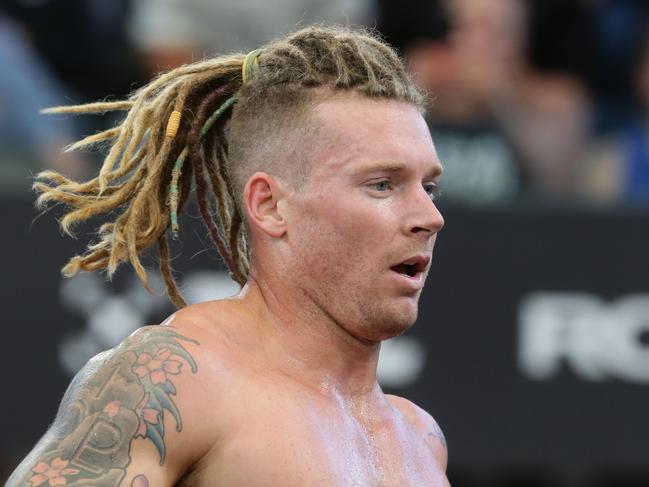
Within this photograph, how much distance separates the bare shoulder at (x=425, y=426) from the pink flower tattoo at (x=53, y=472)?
1199 mm

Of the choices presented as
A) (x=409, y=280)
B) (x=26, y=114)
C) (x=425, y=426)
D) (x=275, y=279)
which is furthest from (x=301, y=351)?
(x=26, y=114)

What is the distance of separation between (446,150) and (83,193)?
4138 mm

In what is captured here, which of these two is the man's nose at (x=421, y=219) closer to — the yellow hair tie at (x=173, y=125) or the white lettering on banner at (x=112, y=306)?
the yellow hair tie at (x=173, y=125)

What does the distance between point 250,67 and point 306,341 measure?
0.80m

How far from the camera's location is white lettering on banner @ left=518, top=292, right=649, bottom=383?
7.07 metres

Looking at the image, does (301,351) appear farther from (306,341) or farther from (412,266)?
Result: (412,266)

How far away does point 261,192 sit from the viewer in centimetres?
378

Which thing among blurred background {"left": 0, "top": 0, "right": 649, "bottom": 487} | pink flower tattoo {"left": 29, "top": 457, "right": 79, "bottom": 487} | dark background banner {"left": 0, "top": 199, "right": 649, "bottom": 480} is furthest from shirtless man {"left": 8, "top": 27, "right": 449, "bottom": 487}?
dark background banner {"left": 0, "top": 199, "right": 649, "bottom": 480}

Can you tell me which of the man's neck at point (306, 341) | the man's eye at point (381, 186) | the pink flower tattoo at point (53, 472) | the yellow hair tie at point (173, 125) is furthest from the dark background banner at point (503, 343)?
the pink flower tattoo at point (53, 472)

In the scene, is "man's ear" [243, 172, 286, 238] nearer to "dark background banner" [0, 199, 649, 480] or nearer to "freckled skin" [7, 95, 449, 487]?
"freckled skin" [7, 95, 449, 487]

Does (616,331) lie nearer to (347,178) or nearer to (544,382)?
(544,382)

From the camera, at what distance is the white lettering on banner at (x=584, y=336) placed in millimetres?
7070

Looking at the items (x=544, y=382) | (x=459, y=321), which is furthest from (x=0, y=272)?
(x=544, y=382)

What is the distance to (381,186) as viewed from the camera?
3.71 meters
